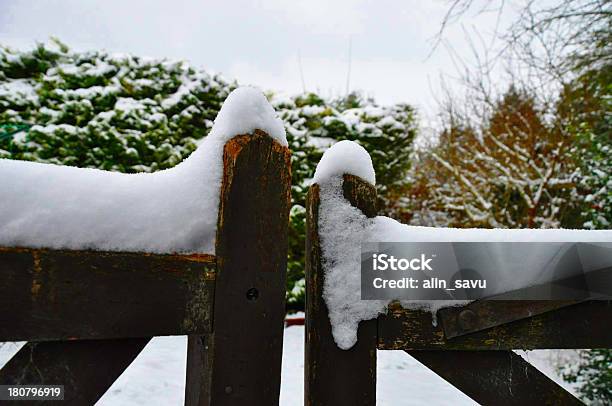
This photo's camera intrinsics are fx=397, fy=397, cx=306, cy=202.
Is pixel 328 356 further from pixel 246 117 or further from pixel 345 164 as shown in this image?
pixel 246 117

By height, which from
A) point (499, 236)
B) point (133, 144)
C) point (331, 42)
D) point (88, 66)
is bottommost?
point (499, 236)

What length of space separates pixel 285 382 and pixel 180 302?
8.32 ft

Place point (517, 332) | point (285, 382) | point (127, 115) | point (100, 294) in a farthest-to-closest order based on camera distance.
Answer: point (127, 115)
point (285, 382)
point (517, 332)
point (100, 294)

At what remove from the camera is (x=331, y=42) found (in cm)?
760

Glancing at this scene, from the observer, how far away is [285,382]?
3020 mm

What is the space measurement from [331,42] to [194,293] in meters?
7.59

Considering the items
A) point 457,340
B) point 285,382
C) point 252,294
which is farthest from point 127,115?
point 457,340

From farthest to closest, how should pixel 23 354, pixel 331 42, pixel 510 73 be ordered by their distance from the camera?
1. pixel 331 42
2. pixel 510 73
3. pixel 23 354

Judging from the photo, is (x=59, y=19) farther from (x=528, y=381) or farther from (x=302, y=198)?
(x=528, y=381)

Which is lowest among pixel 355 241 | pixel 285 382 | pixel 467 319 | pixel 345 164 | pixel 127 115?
pixel 285 382

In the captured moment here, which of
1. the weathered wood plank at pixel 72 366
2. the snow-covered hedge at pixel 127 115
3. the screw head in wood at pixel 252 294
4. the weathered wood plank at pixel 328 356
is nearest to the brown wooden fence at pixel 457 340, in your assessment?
the weathered wood plank at pixel 328 356

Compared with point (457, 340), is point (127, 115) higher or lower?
higher

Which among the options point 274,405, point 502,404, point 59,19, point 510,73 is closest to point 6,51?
point 59,19

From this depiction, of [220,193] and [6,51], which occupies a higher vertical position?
[6,51]
